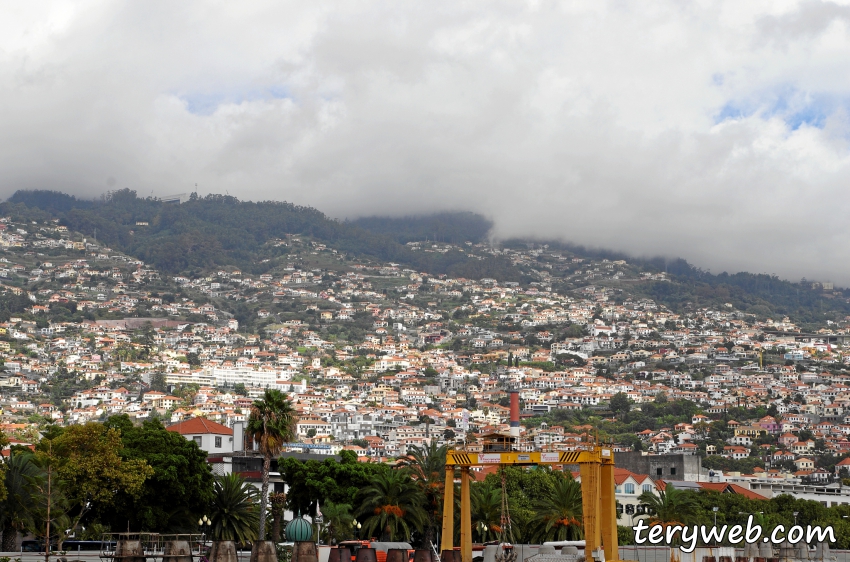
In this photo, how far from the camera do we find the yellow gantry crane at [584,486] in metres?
51.9

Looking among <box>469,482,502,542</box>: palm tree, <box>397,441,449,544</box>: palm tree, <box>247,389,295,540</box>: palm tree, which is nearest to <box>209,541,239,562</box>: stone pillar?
<box>247,389,295,540</box>: palm tree

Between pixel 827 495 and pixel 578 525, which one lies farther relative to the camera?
pixel 827 495

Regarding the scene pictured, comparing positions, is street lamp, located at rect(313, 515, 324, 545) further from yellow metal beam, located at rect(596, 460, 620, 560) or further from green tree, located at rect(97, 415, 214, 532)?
yellow metal beam, located at rect(596, 460, 620, 560)

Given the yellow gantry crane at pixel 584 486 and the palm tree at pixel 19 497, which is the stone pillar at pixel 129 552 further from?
the yellow gantry crane at pixel 584 486

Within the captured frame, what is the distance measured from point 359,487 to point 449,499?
11486mm

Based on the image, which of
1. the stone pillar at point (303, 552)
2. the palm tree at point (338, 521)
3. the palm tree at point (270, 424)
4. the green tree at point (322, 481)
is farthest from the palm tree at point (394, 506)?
the stone pillar at point (303, 552)

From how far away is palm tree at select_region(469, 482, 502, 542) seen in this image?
6394 cm

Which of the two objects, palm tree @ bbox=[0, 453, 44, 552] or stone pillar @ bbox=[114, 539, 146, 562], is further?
palm tree @ bbox=[0, 453, 44, 552]

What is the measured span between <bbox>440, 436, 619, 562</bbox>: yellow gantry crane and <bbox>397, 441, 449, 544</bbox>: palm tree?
5.94 m

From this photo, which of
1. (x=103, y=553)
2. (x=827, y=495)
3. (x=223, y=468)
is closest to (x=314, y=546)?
(x=103, y=553)

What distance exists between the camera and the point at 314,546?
4512 centimetres

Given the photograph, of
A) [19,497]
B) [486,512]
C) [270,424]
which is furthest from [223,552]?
[486,512]

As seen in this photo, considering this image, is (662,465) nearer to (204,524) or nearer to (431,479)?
(431,479)

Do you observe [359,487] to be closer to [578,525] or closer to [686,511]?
[578,525]
